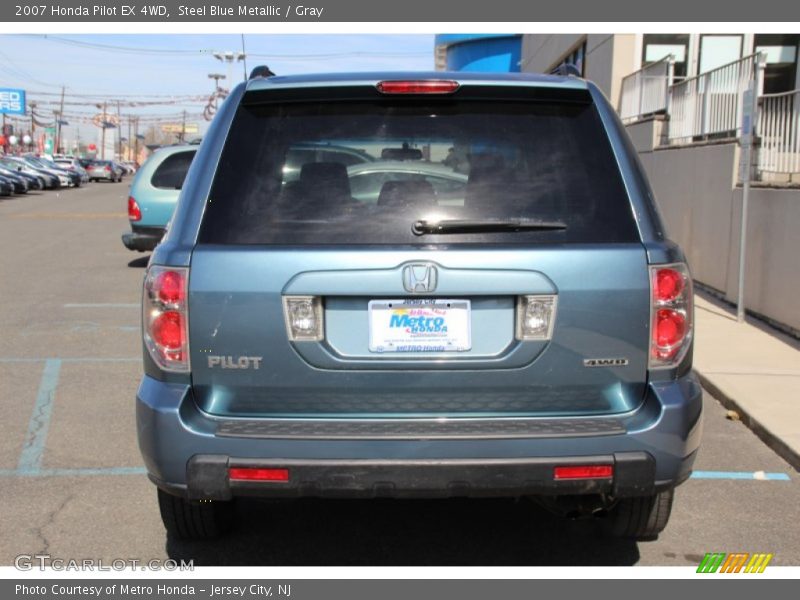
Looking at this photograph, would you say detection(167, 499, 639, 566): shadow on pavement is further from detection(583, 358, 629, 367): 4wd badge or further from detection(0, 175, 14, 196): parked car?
detection(0, 175, 14, 196): parked car

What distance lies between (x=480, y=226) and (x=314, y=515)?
189 cm

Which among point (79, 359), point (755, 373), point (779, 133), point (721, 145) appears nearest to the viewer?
point (755, 373)

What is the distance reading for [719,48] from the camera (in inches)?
674

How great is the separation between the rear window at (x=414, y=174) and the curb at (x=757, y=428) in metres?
2.81

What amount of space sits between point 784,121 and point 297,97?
7.32 metres

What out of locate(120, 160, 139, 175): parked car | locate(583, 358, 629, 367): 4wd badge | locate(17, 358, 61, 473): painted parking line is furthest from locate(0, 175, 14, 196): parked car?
locate(583, 358, 629, 367): 4wd badge

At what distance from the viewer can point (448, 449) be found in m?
2.96

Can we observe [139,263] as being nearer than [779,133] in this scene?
No

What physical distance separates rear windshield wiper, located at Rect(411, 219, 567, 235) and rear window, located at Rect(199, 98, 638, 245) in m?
0.01

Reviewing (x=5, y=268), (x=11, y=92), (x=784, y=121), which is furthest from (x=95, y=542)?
(x=11, y=92)

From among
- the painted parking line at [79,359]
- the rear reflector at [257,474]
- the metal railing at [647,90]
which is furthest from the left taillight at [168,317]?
the metal railing at [647,90]

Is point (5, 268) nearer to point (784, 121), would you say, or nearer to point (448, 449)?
point (784, 121)

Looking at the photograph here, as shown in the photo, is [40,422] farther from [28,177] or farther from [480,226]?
[28,177]

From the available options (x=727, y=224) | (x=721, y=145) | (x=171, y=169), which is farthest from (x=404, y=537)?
(x=171, y=169)
